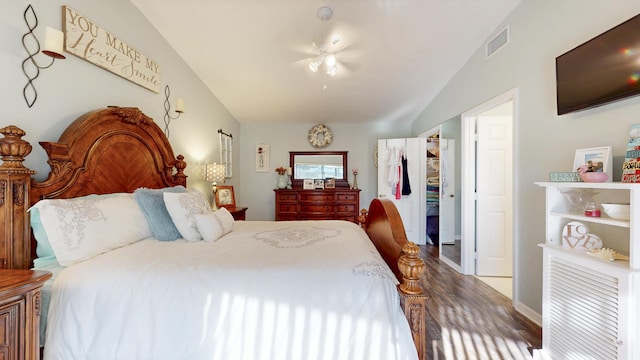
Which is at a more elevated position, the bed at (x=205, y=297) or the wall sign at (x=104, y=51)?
the wall sign at (x=104, y=51)

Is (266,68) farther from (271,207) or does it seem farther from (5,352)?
(5,352)

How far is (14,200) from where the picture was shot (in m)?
1.36

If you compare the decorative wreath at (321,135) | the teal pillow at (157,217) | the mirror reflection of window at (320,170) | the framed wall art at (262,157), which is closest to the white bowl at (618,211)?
the teal pillow at (157,217)

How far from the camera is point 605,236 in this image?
164 centimetres

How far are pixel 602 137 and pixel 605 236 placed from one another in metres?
0.64

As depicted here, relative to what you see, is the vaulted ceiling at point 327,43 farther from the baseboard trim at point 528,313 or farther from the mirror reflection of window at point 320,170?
the baseboard trim at point 528,313

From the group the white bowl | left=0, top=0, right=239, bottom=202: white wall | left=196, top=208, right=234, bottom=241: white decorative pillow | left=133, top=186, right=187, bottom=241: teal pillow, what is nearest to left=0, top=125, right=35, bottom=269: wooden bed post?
left=0, top=0, right=239, bottom=202: white wall

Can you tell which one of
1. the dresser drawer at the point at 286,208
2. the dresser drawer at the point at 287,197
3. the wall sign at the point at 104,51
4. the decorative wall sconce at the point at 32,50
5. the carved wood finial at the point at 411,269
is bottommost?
the dresser drawer at the point at 286,208

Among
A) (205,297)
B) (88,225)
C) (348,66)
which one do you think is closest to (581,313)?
(205,297)

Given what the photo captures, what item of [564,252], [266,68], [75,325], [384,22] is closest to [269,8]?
[266,68]

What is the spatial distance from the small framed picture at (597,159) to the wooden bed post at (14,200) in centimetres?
329

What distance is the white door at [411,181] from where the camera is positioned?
15.2 feet

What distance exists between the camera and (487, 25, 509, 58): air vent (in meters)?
2.53

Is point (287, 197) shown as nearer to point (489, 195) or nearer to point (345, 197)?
point (345, 197)
